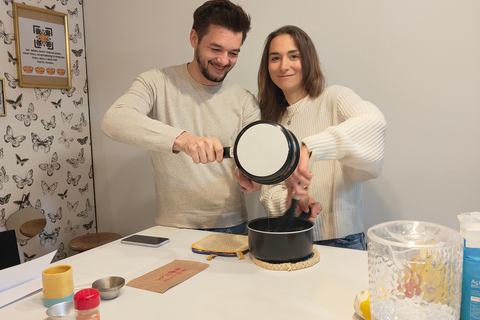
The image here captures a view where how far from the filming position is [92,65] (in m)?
2.91

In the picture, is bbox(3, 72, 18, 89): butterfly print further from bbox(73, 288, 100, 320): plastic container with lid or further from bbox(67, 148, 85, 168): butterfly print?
bbox(73, 288, 100, 320): plastic container with lid

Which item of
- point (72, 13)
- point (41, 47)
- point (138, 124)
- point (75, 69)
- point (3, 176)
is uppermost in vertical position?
point (72, 13)

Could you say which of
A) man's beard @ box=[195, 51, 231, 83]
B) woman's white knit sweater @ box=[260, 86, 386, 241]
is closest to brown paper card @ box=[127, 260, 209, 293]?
woman's white knit sweater @ box=[260, 86, 386, 241]

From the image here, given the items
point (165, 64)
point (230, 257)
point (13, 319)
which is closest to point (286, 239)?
point (230, 257)

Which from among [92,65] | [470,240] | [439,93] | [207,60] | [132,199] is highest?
[92,65]

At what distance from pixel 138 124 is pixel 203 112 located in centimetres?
50

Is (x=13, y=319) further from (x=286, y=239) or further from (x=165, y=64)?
(x=165, y=64)

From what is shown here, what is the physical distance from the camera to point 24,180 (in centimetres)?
252

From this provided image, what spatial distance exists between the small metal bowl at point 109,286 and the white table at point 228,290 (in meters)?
0.02

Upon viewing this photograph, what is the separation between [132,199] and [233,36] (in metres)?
1.55

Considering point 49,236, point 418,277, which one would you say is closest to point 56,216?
point 49,236

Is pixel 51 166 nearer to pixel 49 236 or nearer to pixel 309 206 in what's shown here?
pixel 49 236

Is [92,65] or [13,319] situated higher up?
[92,65]

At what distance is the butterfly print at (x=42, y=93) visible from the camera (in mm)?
2590
